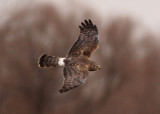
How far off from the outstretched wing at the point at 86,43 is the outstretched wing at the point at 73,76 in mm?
512

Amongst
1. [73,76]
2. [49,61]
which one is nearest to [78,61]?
[73,76]

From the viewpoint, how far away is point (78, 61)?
52.3 feet

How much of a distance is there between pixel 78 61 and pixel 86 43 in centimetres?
68

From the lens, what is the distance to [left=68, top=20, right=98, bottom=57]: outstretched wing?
16.3 m

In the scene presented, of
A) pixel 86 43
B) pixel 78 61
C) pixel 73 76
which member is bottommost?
pixel 73 76

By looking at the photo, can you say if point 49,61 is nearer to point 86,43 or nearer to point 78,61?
point 78,61

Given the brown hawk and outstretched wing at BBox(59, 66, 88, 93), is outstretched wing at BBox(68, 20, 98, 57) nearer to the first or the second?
the brown hawk

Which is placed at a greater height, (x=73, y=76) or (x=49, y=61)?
(x=49, y=61)

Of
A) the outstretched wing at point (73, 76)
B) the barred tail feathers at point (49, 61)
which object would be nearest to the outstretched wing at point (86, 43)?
the barred tail feathers at point (49, 61)

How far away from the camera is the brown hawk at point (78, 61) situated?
1557 centimetres

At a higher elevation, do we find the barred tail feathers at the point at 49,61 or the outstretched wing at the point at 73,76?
the barred tail feathers at the point at 49,61

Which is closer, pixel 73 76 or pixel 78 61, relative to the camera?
pixel 73 76

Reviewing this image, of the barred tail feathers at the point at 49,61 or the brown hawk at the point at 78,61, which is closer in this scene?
the brown hawk at the point at 78,61

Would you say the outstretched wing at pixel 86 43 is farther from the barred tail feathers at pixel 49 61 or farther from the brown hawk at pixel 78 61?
the barred tail feathers at pixel 49 61
